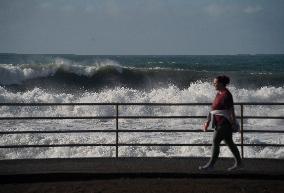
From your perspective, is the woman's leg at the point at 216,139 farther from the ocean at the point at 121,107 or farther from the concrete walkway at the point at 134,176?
the ocean at the point at 121,107

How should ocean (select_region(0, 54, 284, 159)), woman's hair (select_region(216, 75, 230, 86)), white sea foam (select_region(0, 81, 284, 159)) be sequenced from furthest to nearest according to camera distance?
ocean (select_region(0, 54, 284, 159)) → white sea foam (select_region(0, 81, 284, 159)) → woman's hair (select_region(216, 75, 230, 86))

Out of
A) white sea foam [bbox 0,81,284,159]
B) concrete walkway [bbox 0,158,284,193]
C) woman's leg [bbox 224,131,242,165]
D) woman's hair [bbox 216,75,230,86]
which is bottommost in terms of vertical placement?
white sea foam [bbox 0,81,284,159]

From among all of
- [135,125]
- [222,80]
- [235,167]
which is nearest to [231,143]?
[235,167]

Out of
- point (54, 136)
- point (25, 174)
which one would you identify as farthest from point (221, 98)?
point (54, 136)

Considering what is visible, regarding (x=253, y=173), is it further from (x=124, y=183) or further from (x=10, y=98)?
(x=10, y=98)

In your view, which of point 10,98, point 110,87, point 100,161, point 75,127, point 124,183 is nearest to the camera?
point 124,183

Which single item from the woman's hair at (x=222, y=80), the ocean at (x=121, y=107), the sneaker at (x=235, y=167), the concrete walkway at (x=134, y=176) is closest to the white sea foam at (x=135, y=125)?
the ocean at (x=121, y=107)

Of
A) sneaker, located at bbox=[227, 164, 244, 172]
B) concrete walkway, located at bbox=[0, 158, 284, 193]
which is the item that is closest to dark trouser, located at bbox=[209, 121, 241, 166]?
sneaker, located at bbox=[227, 164, 244, 172]

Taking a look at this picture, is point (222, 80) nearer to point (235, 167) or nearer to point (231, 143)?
point (231, 143)

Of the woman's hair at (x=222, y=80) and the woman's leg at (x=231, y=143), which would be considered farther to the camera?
the woman's leg at (x=231, y=143)

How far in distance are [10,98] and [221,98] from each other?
22631 millimetres

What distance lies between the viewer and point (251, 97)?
95.8 ft

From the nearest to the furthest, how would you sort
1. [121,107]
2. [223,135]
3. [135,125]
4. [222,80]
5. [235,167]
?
[222,80] → [223,135] → [235,167] → [135,125] → [121,107]

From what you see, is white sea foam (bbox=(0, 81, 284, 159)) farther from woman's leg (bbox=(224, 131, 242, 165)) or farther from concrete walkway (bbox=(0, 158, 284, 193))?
woman's leg (bbox=(224, 131, 242, 165))
